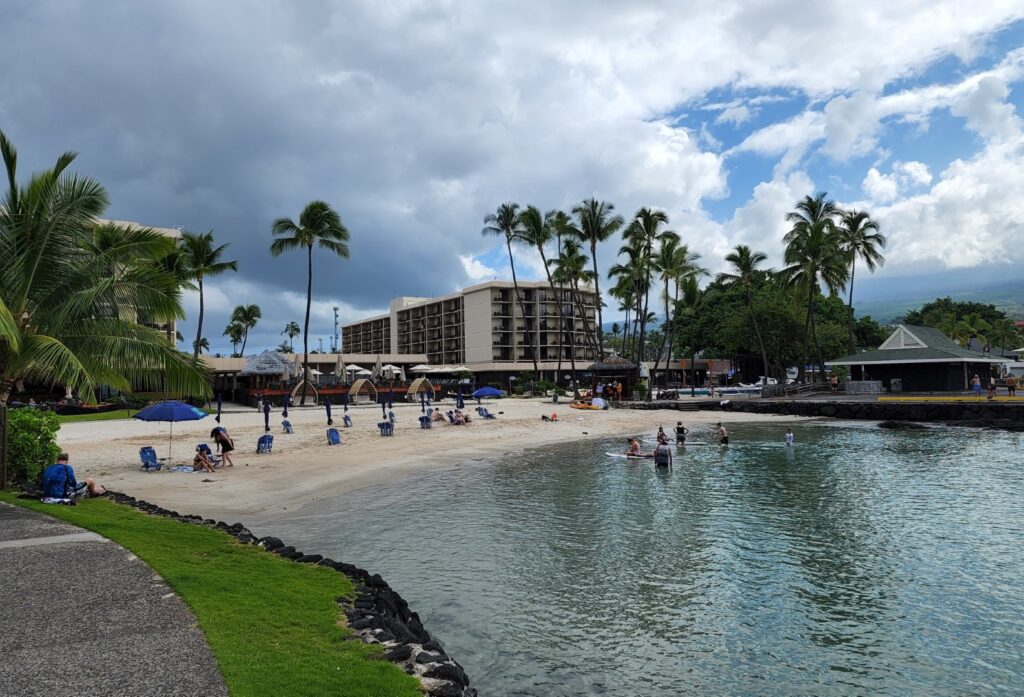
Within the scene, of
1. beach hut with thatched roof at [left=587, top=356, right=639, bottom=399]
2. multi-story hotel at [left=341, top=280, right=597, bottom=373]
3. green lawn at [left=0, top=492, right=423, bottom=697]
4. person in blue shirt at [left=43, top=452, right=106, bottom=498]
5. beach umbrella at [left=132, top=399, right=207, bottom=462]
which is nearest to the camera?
green lawn at [left=0, top=492, right=423, bottom=697]

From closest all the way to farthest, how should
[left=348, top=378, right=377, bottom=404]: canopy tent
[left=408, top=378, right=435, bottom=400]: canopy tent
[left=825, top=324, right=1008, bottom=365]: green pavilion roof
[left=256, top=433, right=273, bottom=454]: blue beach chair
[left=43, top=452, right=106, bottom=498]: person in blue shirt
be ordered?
[left=43, top=452, right=106, bottom=498]: person in blue shirt, [left=256, top=433, right=273, bottom=454]: blue beach chair, [left=825, top=324, right=1008, bottom=365]: green pavilion roof, [left=348, top=378, right=377, bottom=404]: canopy tent, [left=408, top=378, right=435, bottom=400]: canopy tent

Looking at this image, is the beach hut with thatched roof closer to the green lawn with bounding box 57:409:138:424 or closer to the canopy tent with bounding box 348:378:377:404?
the canopy tent with bounding box 348:378:377:404

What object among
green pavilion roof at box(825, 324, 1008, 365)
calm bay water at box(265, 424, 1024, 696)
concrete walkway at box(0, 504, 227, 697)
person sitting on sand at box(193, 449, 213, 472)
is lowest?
calm bay water at box(265, 424, 1024, 696)

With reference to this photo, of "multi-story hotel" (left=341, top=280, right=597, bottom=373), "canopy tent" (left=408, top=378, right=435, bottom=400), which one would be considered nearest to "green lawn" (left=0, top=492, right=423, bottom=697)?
"canopy tent" (left=408, top=378, right=435, bottom=400)

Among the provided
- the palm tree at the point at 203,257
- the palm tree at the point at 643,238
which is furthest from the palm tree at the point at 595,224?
the palm tree at the point at 203,257

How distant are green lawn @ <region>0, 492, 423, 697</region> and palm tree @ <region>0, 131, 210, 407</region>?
10.5 ft

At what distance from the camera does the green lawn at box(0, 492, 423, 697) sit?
5.78m

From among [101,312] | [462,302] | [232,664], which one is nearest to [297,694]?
[232,664]

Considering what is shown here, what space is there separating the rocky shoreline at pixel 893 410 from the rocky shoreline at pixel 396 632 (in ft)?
131

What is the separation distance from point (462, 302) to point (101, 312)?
330 feet

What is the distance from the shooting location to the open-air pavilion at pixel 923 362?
149 ft

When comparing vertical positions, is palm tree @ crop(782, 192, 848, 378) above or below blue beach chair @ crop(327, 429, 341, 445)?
above

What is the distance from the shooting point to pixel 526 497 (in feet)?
61.3

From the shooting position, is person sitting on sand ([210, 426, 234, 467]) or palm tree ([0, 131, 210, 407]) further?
person sitting on sand ([210, 426, 234, 467])
